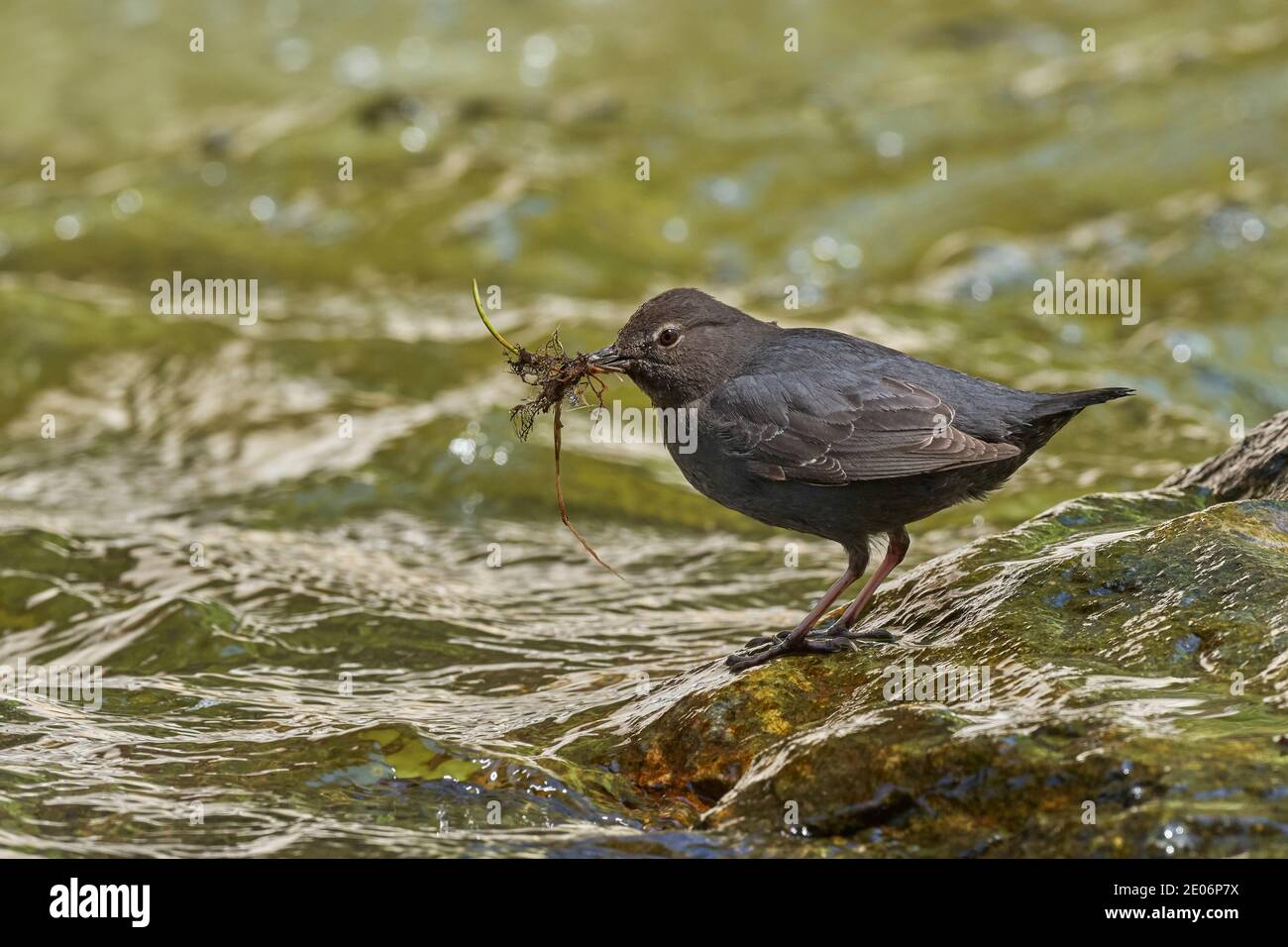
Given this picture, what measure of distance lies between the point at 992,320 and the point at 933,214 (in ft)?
7.56

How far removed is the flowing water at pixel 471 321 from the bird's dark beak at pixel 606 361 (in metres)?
1.14

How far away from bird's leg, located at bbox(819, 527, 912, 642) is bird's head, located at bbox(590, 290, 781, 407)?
2.78ft

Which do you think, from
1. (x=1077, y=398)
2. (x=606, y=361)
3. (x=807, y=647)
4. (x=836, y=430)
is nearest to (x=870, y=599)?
(x=807, y=647)

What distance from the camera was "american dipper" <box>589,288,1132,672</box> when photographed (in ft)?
17.0

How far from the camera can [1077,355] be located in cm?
1073

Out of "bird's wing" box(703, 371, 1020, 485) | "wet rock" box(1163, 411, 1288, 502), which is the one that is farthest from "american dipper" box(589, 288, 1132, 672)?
"wet rock" box(1163, 411, 1288, 502)

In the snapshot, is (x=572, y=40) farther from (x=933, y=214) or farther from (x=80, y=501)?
(x=80, y=501)

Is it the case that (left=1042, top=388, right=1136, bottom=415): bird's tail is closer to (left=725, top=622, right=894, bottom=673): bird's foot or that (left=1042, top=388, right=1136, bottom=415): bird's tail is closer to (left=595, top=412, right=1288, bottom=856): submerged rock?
(left=595, top=412, right=1288, bottom=856): submerged rock

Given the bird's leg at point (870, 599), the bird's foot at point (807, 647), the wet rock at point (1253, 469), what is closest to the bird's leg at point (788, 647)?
the bird's foot at point (807, 647)

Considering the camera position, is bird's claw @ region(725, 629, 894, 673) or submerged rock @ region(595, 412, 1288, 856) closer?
submerged rock @ region(595, 412, 1288, 856)

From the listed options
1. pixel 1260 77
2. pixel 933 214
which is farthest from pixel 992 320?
pixel 1260 77

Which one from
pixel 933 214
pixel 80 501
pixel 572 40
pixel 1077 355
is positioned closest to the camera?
pixel 80 501

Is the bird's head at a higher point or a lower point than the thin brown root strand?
higher
